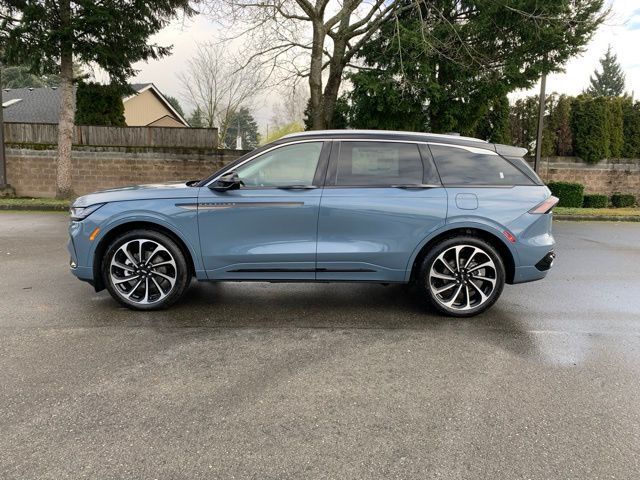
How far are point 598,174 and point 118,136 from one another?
1769 centimetres

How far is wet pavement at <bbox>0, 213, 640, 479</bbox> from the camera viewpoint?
8.18 ft

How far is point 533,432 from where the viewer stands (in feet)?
9.08

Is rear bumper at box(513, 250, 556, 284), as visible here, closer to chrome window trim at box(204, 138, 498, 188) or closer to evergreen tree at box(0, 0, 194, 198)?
chrome window trim at box(204, 138, 498, 188)

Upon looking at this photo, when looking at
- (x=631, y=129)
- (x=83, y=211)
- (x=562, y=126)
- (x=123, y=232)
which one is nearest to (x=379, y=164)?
(x=123, y=232)

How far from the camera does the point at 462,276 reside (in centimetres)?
470

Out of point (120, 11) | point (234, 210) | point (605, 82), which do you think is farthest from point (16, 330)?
point (605, 82)

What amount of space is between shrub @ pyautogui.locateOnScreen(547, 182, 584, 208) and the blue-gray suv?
1341 cm

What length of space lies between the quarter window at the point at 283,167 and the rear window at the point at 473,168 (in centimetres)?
123

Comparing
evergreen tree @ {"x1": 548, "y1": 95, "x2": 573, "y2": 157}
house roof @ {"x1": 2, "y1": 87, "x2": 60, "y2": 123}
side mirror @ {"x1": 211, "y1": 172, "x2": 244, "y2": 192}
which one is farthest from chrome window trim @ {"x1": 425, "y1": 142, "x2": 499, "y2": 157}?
house roof @ {"x1": 2, "y1": 87, "x2": 60, "y2": 123}

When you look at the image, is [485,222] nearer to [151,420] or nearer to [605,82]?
[151,420]

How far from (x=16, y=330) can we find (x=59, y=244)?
4690 millimetres

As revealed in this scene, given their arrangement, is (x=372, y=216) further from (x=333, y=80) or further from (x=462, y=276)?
(x=333, y=80)

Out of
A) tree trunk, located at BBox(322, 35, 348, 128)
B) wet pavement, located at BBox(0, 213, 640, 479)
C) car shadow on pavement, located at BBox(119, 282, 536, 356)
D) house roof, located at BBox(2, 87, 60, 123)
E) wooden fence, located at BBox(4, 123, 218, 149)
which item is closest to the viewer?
wet pavement, located at BBox(0, 213, 640, 479)

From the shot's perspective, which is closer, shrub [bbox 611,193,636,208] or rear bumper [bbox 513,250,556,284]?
rear bumper [bbox 513,250,556,284]
